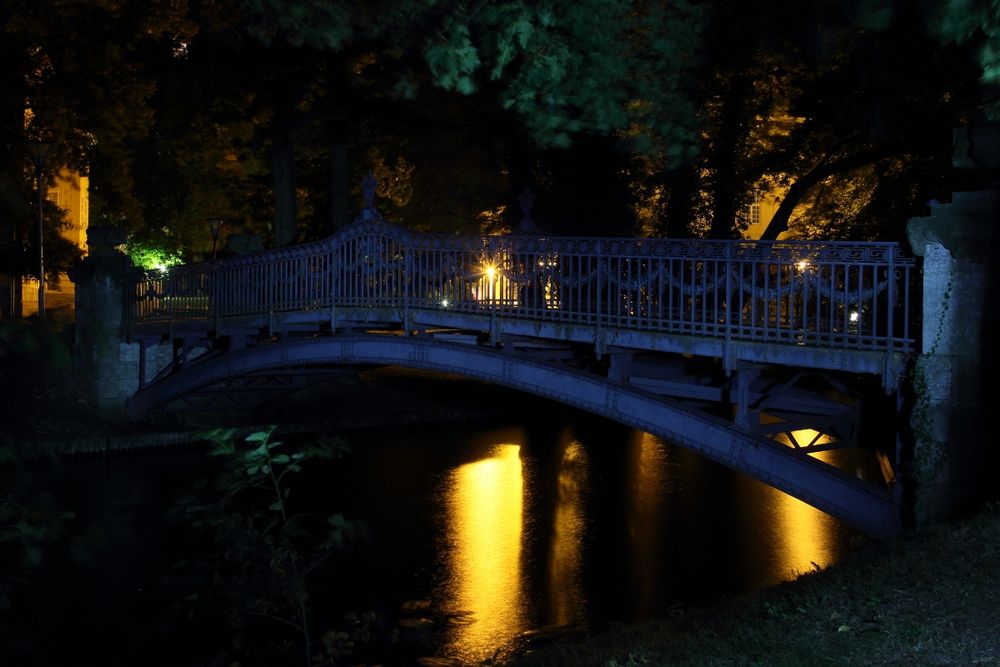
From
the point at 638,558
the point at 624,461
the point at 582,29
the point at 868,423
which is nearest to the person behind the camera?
the point at 582,29

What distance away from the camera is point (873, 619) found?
22.4 ft

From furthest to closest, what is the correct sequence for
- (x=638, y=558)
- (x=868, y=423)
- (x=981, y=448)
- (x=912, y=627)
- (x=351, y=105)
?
(x=351, y=105), (x=638, y=558), (x=868, y=423), (x=981, y=448), (x=912, y=627)

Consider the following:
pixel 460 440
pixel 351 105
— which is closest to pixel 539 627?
pixel 460 440

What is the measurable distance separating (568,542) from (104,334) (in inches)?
439

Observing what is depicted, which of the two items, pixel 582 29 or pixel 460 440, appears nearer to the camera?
pixel 582 29

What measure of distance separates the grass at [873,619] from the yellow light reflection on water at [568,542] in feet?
15.2

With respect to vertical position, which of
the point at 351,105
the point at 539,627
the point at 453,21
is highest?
the point at 351,105

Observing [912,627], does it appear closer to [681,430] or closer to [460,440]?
[681,430]

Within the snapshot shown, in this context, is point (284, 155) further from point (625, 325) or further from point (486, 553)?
point (625, 325)

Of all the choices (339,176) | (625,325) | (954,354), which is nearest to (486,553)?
(625,325)

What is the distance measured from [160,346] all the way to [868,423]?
51.6 ft

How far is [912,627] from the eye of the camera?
657cm

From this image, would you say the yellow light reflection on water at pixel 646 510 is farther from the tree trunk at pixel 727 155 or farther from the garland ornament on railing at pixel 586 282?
the tree trunk at pixel 727 155

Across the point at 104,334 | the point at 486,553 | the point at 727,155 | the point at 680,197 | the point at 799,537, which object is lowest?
the point at 486,553
